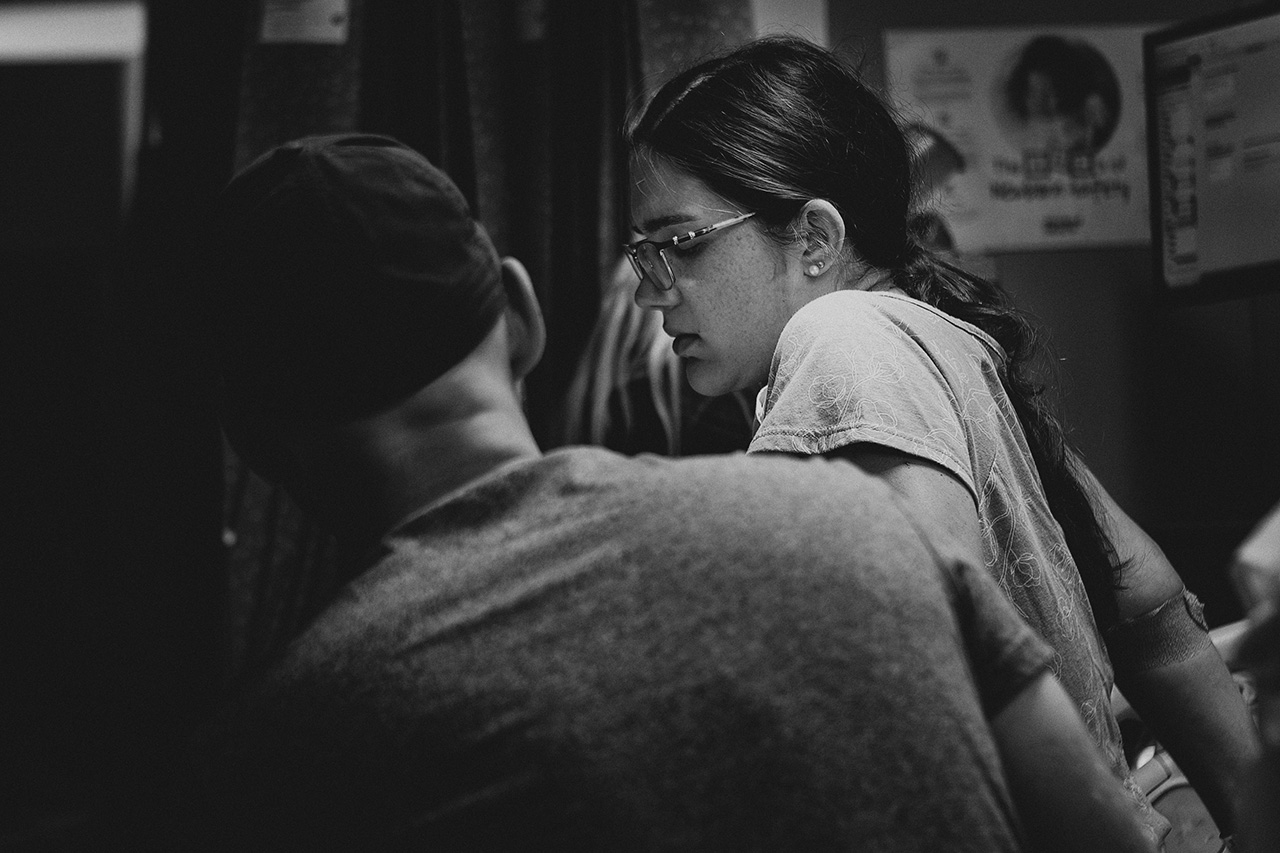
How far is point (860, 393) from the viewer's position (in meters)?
1.08

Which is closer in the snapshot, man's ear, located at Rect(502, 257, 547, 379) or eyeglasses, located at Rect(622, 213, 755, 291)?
man's ear, located at Rect(502, 257, 547, 379)

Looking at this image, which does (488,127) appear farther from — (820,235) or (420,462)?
(420,462)

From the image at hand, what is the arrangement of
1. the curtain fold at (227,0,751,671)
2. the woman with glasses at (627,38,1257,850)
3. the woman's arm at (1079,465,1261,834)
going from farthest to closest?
the curtain fold at (227,0,751,671), the woman's arm at (1079,465,1261,834), the woman with glasses at (627,38,1257,850)

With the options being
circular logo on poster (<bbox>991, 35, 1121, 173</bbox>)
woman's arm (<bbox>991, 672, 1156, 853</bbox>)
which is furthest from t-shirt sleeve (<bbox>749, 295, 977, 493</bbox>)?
circular logo on poster (<bbox>991, 35, 1121, 173</bbox>)

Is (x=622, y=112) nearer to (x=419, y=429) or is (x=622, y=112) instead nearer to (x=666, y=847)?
(x=419, y=429)

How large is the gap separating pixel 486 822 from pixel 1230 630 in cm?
151

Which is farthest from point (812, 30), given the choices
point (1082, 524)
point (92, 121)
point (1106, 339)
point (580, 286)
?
point (1082, 524)

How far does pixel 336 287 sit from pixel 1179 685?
1113mm

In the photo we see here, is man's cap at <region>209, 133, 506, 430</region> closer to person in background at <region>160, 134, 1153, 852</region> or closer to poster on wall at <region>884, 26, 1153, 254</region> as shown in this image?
person in background at <region>160, 134, 1153, 852</region>

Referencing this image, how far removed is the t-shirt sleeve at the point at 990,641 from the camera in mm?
736

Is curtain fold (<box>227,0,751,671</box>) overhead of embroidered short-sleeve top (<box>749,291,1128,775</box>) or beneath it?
overhead

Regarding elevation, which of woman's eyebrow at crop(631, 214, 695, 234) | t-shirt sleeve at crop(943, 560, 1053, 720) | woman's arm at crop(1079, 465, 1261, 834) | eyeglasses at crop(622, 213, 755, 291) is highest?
woman's eyebrow at crop(631, 214, 695, 234)

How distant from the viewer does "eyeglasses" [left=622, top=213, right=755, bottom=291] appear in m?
1.43

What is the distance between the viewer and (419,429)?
78cm
